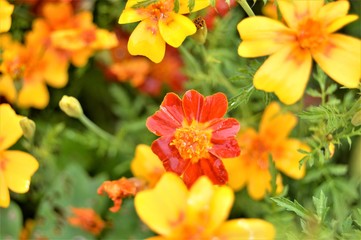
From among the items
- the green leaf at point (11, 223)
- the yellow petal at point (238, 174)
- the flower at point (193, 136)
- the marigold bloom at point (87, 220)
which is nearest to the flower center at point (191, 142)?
the flower at point (193, 136)

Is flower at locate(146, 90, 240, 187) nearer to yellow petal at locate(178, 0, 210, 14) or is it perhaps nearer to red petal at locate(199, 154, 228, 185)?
red petal at locate(199, 154, 228, 185)

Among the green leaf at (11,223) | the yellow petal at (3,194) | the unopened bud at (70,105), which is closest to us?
the yellow petal at (3,194)

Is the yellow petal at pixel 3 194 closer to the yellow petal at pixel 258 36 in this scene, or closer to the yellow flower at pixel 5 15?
the yellow flower at pixel 5 15

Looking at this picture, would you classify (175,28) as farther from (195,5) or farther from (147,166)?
(147,166)

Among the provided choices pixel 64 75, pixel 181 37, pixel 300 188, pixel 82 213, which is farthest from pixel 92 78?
pixel 181 37

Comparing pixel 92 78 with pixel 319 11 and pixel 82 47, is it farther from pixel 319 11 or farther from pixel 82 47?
pixel 319 11
